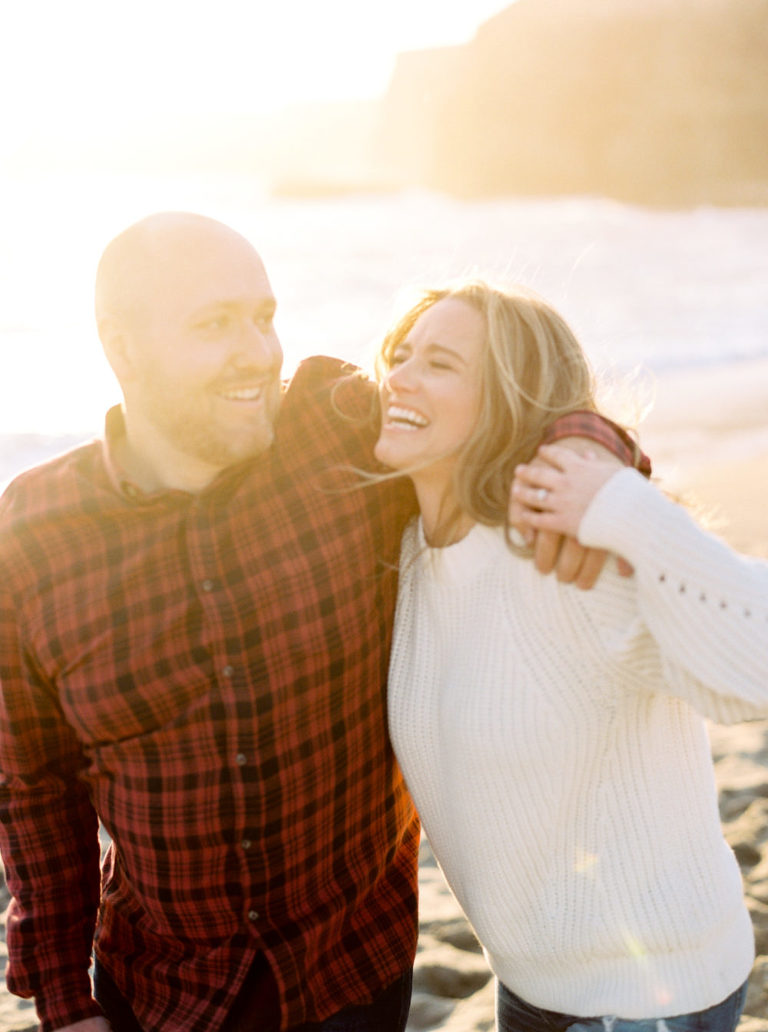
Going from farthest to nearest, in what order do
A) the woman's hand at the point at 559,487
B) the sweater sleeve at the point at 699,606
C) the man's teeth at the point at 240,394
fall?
1. the man's teeth at the point at 240,394
2. the woman's hand at the point at 559,487
3. the sweater sleeve at the point at 699,606

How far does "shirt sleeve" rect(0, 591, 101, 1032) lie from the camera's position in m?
2.44

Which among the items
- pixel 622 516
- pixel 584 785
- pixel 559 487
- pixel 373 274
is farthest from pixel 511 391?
pixel 373 274

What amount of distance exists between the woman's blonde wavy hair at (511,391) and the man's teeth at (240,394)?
42 cm

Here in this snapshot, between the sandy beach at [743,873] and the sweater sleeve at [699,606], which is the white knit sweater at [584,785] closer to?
the sweater sleeve at [699,606]

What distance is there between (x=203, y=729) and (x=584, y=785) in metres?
0.86

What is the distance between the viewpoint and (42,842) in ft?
8.36

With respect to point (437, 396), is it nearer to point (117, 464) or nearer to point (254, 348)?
point (254, 348)

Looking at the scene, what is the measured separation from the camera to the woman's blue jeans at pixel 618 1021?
2148 mm

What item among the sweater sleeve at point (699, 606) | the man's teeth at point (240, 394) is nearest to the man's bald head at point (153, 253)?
the man's teeth at point (240, 394)

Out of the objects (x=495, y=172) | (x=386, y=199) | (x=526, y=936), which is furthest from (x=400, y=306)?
(x=495, y=172)

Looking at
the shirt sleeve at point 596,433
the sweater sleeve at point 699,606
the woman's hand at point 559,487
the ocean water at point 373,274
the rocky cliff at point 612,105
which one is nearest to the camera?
the sweater sleeve at point 699,606

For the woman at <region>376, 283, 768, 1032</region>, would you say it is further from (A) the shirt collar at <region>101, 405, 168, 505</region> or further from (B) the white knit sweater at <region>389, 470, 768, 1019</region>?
(A) the shirt collar at <region>101, 405, 168, 505</region>

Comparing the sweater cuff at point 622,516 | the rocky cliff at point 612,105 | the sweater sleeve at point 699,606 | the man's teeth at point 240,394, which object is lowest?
the sweater sleeve at point 699,606

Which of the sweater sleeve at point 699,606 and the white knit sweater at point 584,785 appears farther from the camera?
the white knit sweater at point 584,785
